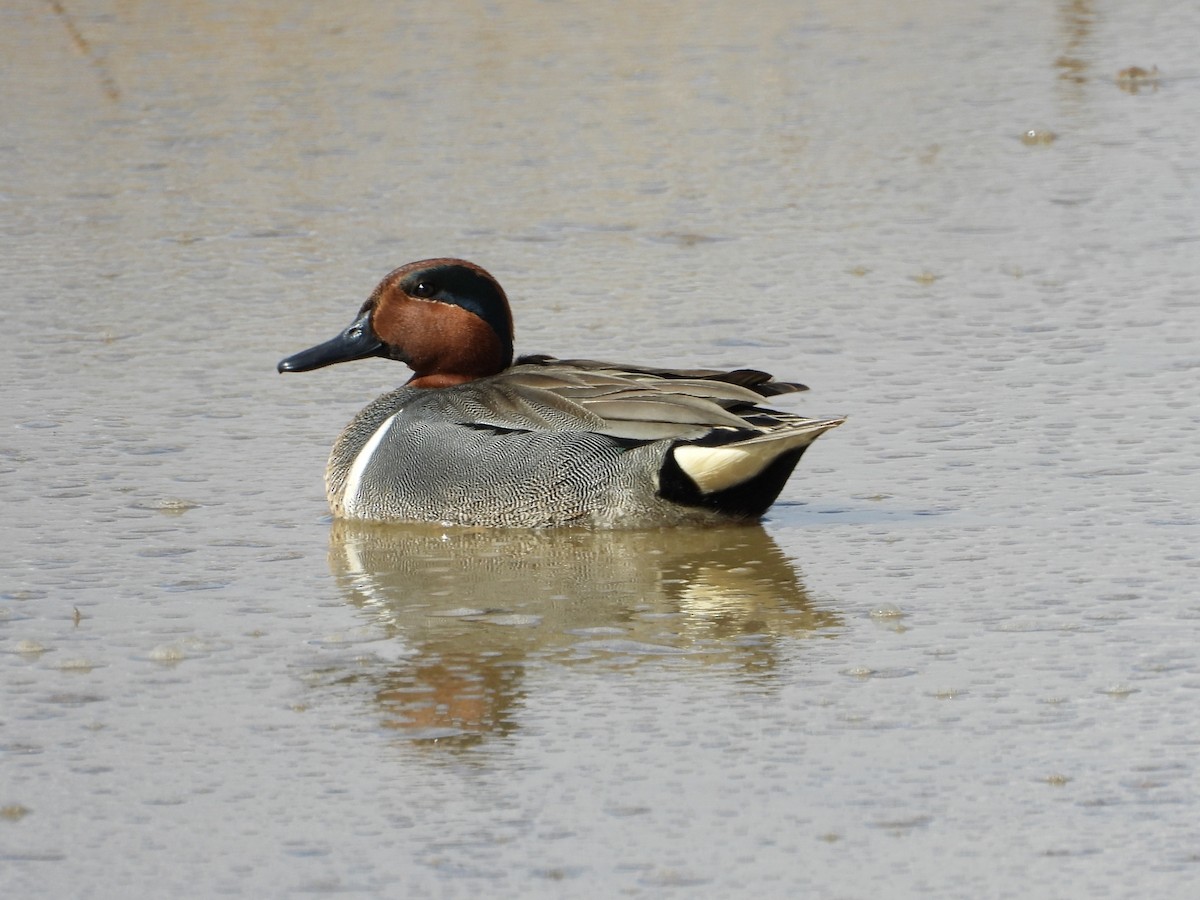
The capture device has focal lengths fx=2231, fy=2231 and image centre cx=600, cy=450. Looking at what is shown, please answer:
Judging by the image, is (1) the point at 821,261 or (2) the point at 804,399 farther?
(1) the point at 821,261

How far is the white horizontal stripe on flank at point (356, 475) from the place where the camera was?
7145mm

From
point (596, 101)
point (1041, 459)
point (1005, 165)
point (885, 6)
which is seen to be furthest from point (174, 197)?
point (885, 6)

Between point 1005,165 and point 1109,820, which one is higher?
point 1005,165

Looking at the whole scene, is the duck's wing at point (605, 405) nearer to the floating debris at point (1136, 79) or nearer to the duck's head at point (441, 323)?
the duck's head at point (441, 323)

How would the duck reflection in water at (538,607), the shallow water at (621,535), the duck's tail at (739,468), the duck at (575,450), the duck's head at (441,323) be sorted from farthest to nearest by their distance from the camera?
the duck's head at (441,323) < the duck at (575,450) < the duck's tail at (739,468) < the duck reflection in water at (538,607) < the shallow water at (621,535)

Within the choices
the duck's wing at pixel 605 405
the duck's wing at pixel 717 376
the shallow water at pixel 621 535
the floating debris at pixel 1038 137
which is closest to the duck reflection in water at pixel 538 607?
the shallow water at pixel 621 535

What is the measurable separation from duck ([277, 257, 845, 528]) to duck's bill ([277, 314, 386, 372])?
286 mm

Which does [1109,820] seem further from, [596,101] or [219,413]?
[596,101]

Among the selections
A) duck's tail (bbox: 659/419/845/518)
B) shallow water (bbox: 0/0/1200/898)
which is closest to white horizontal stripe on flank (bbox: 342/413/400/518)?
shallow water (bbox: 0/0/1200/898)

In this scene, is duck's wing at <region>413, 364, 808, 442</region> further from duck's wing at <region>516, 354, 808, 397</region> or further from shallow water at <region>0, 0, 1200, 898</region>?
shallow water at <region>0, 0, 1200, 898</region>

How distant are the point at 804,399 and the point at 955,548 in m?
1.77

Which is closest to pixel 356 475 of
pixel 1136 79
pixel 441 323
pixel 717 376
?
pixel 441 323

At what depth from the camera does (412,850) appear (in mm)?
4352

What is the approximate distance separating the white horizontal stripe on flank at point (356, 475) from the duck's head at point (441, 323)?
1.31 feet
